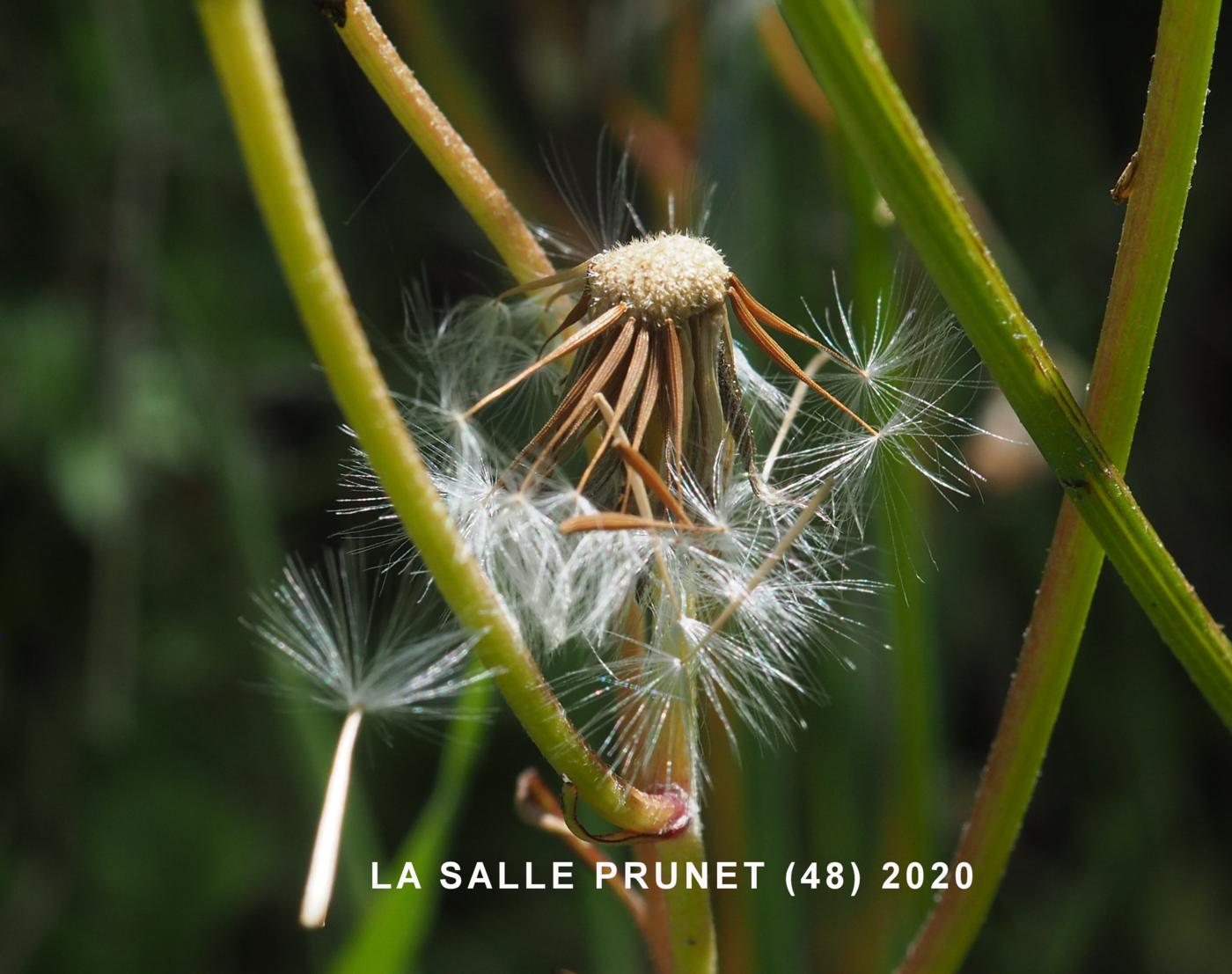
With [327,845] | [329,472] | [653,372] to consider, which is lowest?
[327,845]

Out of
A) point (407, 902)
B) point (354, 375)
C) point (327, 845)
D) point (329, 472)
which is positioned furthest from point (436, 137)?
point (329, 472)

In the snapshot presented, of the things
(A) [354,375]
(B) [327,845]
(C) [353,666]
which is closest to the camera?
(A) [354,375]

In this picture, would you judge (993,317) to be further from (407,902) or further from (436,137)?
(407,902)

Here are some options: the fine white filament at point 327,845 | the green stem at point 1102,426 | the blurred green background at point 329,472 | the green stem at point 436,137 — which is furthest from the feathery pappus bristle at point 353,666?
the blurred green background at point 329,472

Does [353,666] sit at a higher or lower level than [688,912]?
higher

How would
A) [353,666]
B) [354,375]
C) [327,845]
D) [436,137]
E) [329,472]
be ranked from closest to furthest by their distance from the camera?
[354,375] < [327,845] < [436,137] < [353,666] < [329,472]

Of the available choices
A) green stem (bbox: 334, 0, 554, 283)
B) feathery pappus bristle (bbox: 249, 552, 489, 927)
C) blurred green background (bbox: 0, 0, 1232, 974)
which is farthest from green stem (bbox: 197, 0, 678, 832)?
blurred green background (bbox: 0, 0, 1232, 974)

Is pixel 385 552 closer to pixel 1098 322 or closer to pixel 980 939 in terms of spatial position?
pixel 980 939

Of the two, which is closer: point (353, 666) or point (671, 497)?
point (671, 497)
